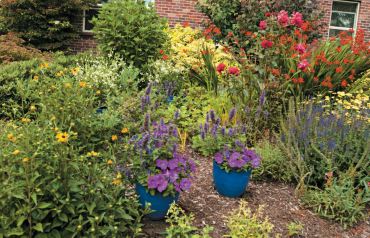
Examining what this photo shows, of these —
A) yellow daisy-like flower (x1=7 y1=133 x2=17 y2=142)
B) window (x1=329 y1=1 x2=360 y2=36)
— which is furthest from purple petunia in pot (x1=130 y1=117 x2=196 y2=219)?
window (x1=329 y1=1 x2=360 y2=36)

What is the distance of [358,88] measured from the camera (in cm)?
601

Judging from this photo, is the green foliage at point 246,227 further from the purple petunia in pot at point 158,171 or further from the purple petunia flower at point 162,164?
the purple petunia flower at point 162,164

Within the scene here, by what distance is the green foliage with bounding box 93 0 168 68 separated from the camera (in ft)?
23.1

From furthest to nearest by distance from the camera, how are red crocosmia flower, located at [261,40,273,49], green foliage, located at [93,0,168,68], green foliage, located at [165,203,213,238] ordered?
green foliage, located at [93,0,168,68] → red crocosmia flower, located at [261,40,273,49] → green foliage, located at [165,203,213,238]

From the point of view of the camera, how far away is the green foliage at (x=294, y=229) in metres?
3.07

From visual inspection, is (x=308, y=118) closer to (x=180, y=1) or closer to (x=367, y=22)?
(x=180, y=1)

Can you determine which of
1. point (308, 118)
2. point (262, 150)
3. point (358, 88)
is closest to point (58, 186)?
point (262, 150)

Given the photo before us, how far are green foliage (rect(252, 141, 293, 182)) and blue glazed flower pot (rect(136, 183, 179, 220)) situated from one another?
1185 mm

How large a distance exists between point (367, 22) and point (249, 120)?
874 centimetres

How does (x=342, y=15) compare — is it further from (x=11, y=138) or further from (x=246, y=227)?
(x=11, y=138)

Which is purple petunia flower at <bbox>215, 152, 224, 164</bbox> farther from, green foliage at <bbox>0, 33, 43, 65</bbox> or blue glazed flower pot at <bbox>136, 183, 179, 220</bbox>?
green foliage at <bbox>0, 33, 43, 65</bbox>

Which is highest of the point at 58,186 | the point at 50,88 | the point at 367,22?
the point at 367,22

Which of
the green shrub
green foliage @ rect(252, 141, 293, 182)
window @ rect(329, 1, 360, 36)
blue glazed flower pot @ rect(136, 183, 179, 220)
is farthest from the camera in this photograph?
window @ rect(329, 1, 360, 36)

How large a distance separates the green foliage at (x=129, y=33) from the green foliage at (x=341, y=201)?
412cm
